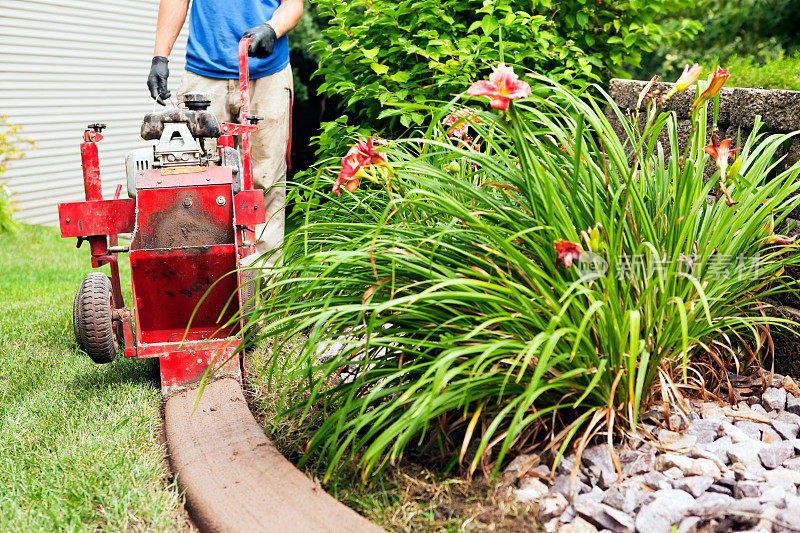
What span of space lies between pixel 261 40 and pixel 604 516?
289 centimetres

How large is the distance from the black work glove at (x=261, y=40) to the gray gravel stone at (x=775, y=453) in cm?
292

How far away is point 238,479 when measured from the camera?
2.21 m

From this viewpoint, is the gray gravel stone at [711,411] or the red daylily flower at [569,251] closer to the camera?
the red daylily flower at [569,251]

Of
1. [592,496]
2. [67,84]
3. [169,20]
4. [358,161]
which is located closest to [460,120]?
[358,161]

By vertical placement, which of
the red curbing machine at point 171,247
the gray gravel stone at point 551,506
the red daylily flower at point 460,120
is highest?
the red daylily flower at point 460,120

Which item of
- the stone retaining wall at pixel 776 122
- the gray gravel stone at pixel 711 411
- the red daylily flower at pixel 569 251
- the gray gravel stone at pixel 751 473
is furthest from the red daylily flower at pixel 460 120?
the gray gravel stone at pixel 751 473

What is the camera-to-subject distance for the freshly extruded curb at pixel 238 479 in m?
1.98

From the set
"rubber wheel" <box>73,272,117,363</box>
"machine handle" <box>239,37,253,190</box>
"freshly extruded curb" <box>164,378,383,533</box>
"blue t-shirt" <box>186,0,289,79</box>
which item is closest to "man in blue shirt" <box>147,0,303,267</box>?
"blue t-shirt" <box>186,0,289,79</box>

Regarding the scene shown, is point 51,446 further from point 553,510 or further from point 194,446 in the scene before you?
point 553,510

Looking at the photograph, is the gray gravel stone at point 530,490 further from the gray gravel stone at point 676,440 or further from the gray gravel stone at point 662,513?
the gray gravel stone at point 676,440

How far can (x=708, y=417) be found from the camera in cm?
242

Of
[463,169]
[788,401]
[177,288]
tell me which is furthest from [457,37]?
[788,401]

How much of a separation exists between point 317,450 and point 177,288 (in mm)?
1057

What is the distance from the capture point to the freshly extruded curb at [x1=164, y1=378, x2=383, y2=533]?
198cm
